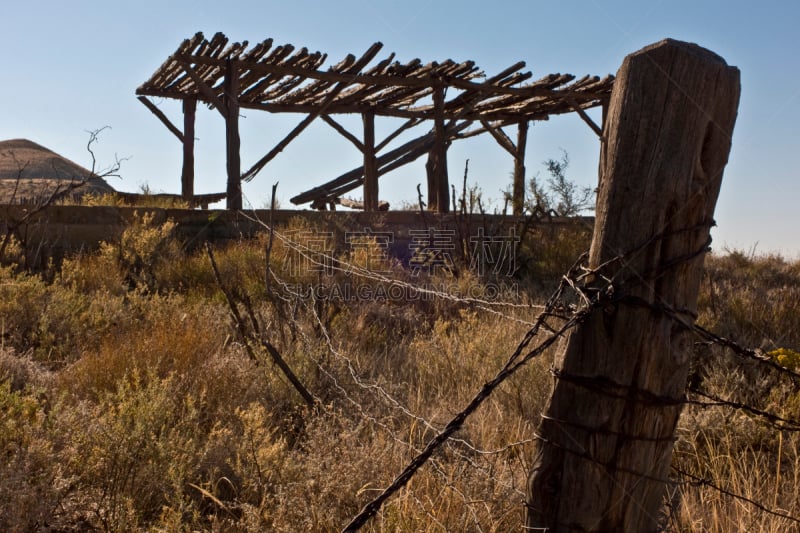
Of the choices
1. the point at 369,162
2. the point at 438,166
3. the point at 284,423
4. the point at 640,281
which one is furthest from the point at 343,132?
the point at 640,281

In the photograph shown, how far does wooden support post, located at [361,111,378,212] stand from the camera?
566 inches

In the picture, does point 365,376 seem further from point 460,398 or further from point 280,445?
point 280,445

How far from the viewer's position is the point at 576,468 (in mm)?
1913

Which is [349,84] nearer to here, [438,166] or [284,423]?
[438,166]

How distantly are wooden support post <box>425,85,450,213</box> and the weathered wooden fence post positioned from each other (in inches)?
402

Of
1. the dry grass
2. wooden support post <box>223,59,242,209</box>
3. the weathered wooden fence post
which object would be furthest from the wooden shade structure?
the weathered wooden fence post

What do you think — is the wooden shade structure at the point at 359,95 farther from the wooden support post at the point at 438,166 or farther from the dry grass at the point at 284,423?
the dry grass at the point at 284,423

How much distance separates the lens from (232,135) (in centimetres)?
1123

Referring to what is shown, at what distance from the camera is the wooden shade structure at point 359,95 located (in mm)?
11039

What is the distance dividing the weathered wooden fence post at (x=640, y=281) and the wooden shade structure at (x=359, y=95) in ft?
28.8

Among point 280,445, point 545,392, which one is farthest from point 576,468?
point 545,392

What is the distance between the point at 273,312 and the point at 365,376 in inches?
51.4

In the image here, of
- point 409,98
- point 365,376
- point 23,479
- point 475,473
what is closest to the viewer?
point 23,479

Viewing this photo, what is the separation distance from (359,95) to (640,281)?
38.6 feet
